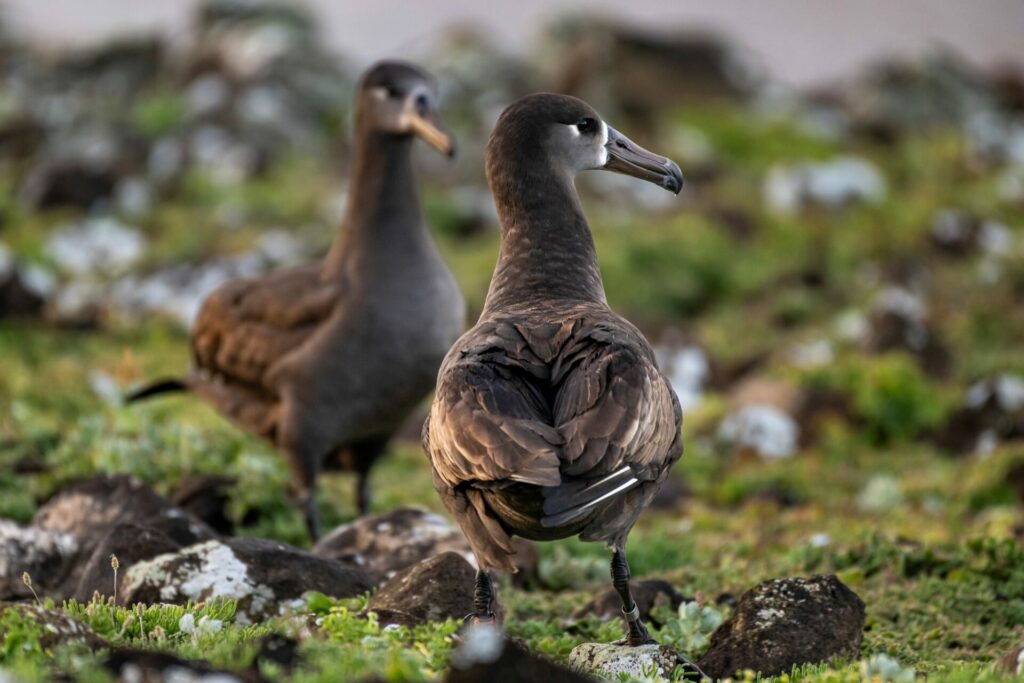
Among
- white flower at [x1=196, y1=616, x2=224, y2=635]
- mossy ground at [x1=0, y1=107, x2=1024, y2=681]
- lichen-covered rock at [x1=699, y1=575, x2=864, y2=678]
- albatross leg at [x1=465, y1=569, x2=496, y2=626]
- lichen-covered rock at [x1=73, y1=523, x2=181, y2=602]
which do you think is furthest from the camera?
lichen-covered rock at [x1=73, y1=523, x2=181, y2=602]

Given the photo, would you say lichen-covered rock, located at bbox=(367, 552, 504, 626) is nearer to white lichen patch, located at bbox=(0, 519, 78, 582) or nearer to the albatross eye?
the albatross eye

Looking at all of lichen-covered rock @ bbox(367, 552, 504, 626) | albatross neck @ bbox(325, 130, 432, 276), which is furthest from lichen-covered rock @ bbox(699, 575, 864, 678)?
albatross neck @ bbox(325, 130, 432, 276)

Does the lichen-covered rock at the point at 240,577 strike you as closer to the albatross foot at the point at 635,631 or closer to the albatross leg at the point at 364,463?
the albatross foot at the point at 635,631

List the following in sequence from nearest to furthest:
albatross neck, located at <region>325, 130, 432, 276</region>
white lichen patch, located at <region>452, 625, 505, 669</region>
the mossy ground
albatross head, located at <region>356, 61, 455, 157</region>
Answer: white lichen patch, located at <region>452, 625, 505, 669</region>
the mossy ground
albatross neck, located at <region>325, 130, 432, 276</region>
albatross head, located at <region>356, 61, 455, 157</region>

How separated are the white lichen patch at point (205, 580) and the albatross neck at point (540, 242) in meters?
1.39

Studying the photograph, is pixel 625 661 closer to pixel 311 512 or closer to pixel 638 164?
pixel 638 164

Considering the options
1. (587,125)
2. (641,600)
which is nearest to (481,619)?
(641,600)

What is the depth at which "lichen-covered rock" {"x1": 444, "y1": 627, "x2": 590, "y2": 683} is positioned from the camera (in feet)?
11.8

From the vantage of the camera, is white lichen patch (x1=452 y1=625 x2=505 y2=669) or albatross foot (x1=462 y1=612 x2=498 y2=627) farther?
albatross foot (x1=462 y1=612 x2=498 y2=627)

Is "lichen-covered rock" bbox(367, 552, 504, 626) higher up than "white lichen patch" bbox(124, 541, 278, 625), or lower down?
higher up

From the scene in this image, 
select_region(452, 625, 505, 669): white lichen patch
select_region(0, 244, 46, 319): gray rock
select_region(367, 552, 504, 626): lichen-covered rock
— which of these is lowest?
select_region(0, 244, 46, 319): gray rock

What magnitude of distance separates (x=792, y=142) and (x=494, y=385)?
14711 millimetres

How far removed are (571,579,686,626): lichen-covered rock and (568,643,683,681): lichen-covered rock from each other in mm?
814

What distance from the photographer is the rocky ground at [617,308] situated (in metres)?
4.97
